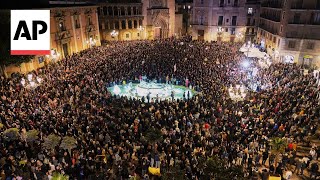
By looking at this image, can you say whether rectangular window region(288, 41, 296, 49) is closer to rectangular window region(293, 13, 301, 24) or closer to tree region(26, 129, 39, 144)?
rectangular window region(293, 13, 301, 24)

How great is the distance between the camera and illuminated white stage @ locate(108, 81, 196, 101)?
2520 cm

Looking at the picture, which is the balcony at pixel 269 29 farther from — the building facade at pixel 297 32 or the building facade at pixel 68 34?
the building facade at pixel 68 34

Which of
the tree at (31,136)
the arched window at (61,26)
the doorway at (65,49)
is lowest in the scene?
the tree at (31,136)

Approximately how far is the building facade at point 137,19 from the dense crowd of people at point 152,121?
25685mm

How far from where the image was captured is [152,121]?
17469 mm

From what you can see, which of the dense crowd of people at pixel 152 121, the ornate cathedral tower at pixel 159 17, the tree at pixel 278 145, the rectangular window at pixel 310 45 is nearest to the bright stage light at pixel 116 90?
the dense crowd of people at pixel 152 121

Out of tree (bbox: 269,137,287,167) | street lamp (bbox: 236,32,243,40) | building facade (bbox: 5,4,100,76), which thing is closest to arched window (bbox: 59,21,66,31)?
building facade (bbox: 5,4,100,76)

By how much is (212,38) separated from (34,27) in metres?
40.1

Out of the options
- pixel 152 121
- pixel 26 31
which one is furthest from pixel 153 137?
pixel 26 31

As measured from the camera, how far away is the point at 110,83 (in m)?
26.5

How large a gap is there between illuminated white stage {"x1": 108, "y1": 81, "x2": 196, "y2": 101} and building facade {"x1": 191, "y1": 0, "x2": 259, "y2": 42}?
98.9 ft

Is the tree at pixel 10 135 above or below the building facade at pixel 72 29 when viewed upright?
below

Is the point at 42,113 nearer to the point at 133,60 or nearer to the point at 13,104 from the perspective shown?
the point at 13,104

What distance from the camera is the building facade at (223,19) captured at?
5078 cm
